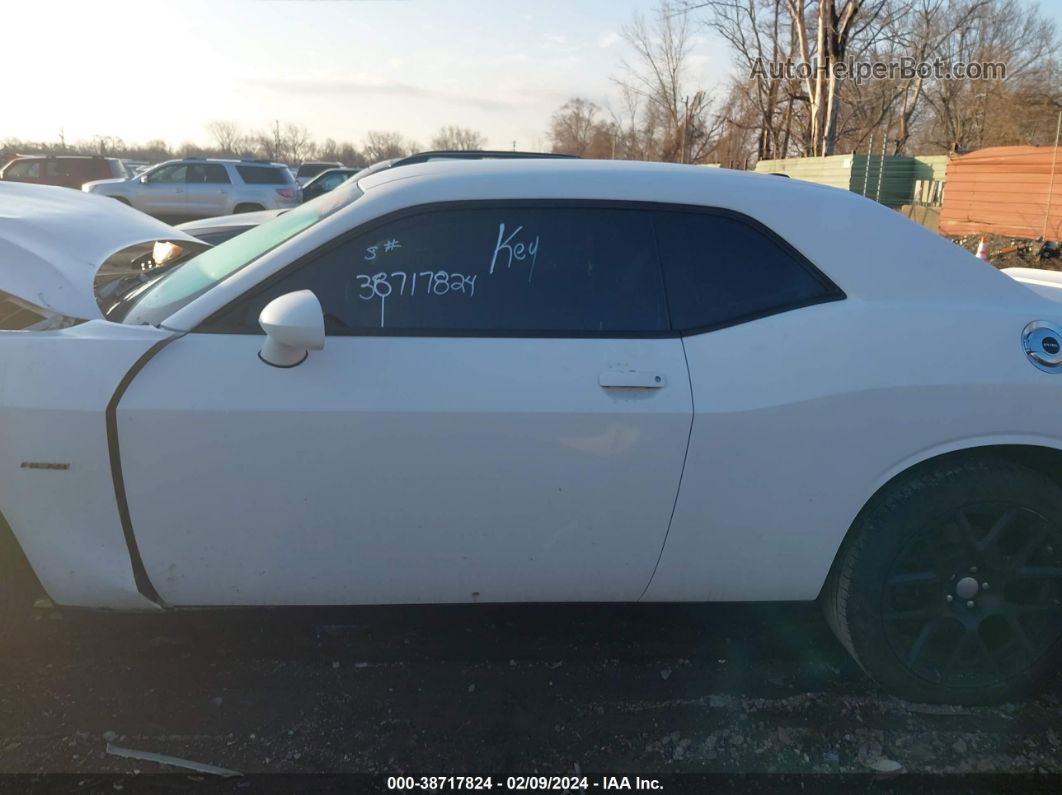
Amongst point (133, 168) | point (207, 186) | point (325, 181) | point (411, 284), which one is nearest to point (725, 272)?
point (411, 284)

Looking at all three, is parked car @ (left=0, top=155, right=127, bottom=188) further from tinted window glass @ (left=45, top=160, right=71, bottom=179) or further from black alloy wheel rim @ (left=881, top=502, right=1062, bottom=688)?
black alloy wheel rim @ (left=881, top=502, right=1062, bottom=688)

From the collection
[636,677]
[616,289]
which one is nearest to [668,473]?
[616,289]

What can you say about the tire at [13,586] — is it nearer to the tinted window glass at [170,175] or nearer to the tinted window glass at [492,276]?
the tinted window glass at [492,276]

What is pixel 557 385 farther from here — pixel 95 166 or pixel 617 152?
pixel 617 152

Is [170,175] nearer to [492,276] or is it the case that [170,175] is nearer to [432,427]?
[492,276]

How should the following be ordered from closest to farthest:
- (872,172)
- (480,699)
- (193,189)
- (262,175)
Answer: (480,699), (193,189), (262,175), (872,172)

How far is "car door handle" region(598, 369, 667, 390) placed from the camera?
2.14 meters

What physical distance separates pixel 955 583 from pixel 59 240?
3.50 m

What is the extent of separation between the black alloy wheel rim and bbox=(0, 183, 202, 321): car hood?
293 cm

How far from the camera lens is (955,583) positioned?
7.71 ft

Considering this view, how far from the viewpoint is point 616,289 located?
229 centimetres

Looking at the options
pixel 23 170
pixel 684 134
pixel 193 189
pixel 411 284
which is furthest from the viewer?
pixel 684 134

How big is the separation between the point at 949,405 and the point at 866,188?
24.5 m

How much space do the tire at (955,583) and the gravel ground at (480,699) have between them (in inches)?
6.7
